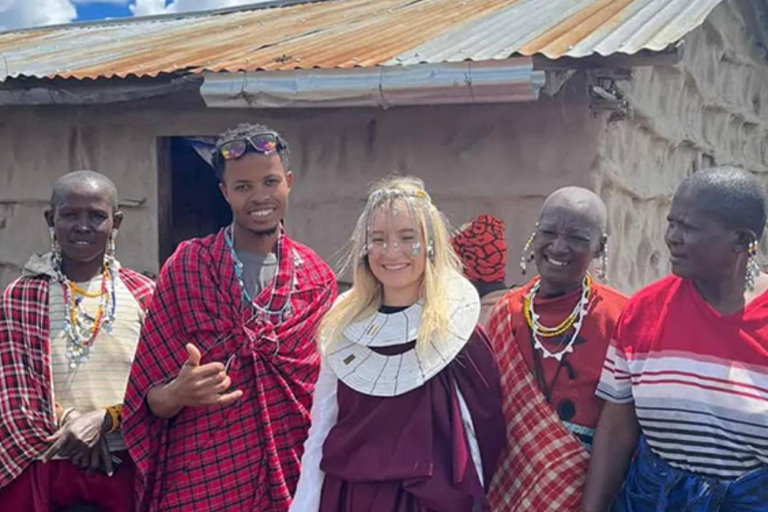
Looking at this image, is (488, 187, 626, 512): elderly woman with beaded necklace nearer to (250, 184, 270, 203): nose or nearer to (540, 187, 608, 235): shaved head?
(540, 187, 608, 235): shaved head

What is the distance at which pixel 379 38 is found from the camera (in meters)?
5.02

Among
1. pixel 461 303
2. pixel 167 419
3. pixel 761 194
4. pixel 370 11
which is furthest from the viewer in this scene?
pixel 370 11

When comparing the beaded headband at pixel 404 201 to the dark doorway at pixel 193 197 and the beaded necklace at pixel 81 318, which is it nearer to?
the beaded necklace at pixel 81 318

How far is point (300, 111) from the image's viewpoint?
181 inches

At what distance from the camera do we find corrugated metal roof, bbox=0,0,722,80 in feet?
13.1

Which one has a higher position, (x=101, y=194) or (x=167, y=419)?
(x=101, y=194)

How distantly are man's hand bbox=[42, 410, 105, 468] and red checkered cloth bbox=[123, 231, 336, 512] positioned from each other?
9 cm

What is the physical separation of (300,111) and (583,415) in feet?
9.08

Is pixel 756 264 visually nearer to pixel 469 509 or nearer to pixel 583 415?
pixel 583 415

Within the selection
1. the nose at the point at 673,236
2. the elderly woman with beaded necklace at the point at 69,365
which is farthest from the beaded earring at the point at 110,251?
the nose at the point at 673,236

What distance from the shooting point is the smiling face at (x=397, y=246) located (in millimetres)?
2369

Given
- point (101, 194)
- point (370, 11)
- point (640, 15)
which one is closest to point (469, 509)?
point (101, 194)

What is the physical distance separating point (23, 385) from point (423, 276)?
1293 mm

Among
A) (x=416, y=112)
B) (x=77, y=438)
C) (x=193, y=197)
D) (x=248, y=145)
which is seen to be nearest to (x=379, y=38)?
(x=416, y=112)
